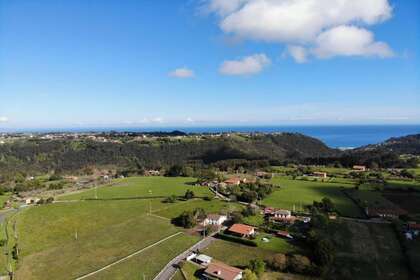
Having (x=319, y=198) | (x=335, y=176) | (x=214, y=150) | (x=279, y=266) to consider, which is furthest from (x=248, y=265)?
(x=214, y=150)

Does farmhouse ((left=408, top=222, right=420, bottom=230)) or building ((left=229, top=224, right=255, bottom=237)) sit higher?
farmhouse ((left=408, top=222, right=420, bottom=230))

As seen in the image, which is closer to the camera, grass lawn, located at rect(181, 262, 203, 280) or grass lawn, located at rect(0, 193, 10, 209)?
grass lawn, located at rect(181, 262, 203, 280)

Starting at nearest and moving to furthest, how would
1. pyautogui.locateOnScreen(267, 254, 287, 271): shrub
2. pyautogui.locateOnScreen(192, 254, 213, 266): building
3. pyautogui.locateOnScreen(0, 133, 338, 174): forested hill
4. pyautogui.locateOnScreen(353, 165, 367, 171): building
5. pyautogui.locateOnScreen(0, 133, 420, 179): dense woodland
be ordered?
pyautogui.locateOnScreen(267, 254, 287, 271): shrub < pyautogui.locateOnScreen(192, 254, 213, 266): building < pyautogui.locateOnScreen(353, 165, 367, 171): building < pyautogui.locateOnScreen(0, 133, 420, 179): dense woodland < pyautogui.locateOnScreen(0, 133, 338, 174): forested hill

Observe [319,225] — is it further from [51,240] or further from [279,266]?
[51,240]

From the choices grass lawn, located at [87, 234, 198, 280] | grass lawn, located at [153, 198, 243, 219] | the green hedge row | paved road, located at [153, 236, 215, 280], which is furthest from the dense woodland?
paved road, located at [153, 236, 215, 280]

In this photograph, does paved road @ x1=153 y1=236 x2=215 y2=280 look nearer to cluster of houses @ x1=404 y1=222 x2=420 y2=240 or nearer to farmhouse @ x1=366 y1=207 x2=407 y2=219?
cluster of houses @ x1=404 y1=222 x2=420 y2=240

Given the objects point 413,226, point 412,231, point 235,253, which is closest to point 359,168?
point 413,226
